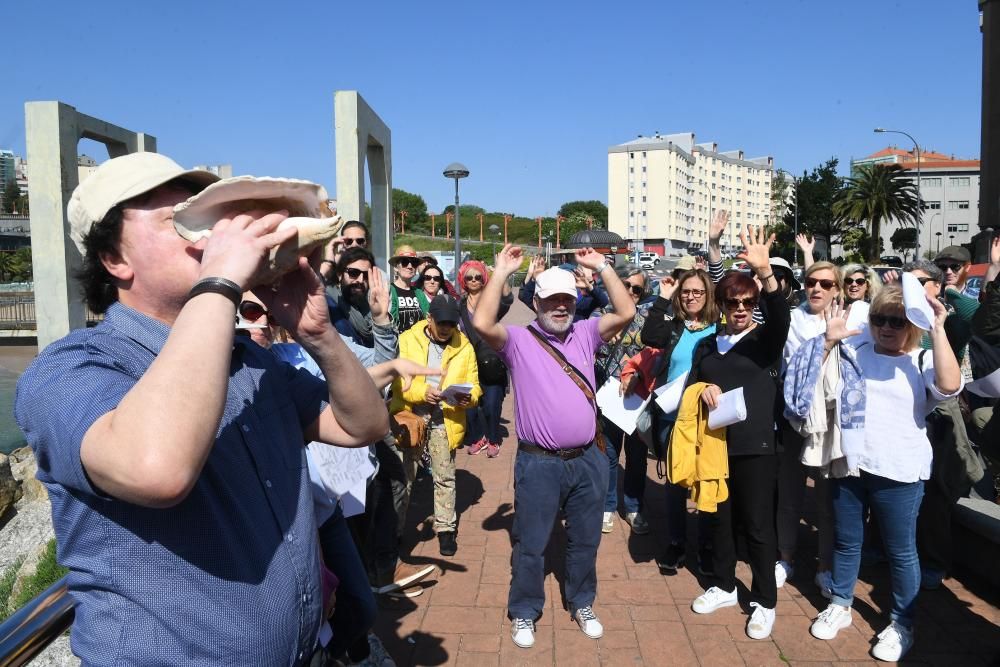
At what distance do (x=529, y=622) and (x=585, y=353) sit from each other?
1583 millimetres

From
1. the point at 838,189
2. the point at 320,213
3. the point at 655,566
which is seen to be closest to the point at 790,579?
the point at 655,566

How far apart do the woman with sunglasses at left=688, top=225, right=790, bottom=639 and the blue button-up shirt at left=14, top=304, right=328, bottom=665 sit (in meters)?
3.03

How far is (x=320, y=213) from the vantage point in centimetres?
139

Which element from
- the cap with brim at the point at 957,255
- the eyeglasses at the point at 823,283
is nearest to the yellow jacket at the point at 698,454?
the eyeglasses at the point at 823,283

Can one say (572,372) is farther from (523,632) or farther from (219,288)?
(219,288)

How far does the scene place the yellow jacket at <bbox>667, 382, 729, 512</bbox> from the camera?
13.1 feet

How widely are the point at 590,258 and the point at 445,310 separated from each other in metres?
1.22

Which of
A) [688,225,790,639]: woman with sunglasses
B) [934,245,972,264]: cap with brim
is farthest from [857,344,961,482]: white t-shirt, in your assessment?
[934,245,972,264]: cap with brim

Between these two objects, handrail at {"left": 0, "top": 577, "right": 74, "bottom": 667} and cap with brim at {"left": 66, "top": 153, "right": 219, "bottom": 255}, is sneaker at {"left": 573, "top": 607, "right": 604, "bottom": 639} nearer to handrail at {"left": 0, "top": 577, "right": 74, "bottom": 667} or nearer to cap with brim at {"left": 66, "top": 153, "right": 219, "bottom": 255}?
handrail at {"left": 0, "top": 577, "right": 74, "bottom": 667}

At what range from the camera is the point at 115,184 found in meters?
1.35

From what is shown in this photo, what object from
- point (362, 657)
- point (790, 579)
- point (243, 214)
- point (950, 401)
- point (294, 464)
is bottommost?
point (790, 579)

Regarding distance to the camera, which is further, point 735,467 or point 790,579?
point 790,579

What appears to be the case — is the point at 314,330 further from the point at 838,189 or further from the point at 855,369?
the point at 838,189

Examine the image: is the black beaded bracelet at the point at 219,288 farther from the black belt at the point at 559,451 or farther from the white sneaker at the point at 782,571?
the white sneaker at the point at 782,571
